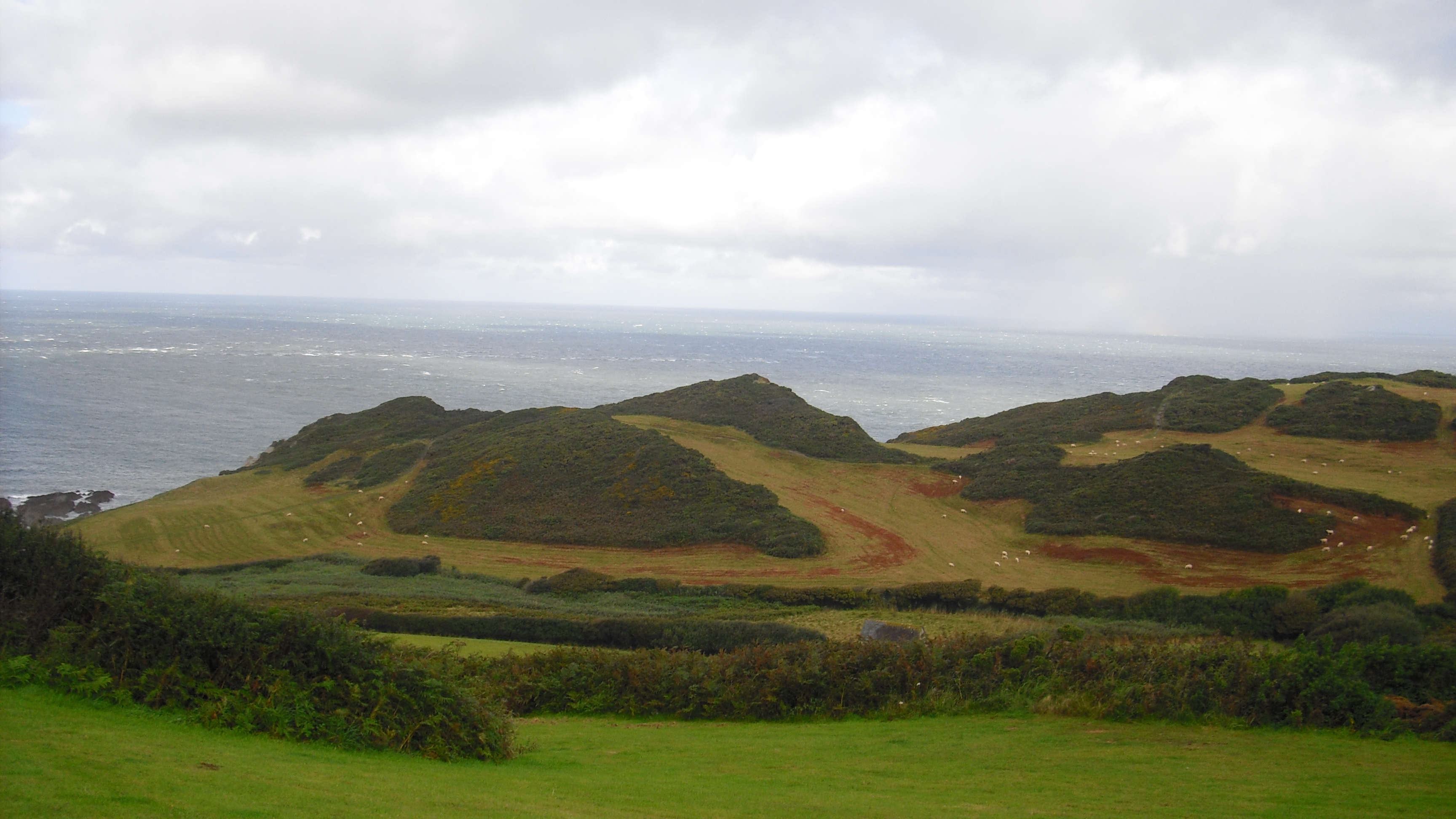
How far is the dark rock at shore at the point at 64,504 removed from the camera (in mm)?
38125

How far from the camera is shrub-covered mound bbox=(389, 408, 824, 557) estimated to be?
31.0 m

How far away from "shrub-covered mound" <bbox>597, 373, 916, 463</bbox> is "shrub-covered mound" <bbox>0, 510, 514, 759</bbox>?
30905 mm

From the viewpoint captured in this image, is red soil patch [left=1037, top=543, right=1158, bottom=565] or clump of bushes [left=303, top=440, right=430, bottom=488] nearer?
red soil patch [left=1037, top=543, right=1158, bottom=565]

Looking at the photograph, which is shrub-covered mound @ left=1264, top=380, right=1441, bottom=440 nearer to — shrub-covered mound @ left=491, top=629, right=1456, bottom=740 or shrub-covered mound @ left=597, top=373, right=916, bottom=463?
shrub-covered mound @ left=597, top=373, right=916, bottom=463

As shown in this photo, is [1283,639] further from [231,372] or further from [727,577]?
[231,372]

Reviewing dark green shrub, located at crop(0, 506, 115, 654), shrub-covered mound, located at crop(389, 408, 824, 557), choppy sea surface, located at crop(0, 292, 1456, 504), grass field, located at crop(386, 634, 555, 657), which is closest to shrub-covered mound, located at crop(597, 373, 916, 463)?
shrub-covered mound, located at crop(389, 408, 824, 557)

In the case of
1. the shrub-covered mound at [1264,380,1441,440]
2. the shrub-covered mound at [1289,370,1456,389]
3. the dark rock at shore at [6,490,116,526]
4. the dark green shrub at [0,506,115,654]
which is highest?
the shrub-covered mound at [1289,370,1456,389]

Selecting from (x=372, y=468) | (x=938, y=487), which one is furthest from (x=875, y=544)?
(x=372, y=468)

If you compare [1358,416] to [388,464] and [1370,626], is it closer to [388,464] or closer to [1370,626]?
[1370,626]

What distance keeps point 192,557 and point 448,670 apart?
22951mm

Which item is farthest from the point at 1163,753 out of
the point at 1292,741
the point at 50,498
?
the point at 50,498

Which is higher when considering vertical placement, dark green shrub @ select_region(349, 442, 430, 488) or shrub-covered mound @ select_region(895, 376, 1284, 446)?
shrub-covered mound @ select_region(895, 376, 1284, 446)

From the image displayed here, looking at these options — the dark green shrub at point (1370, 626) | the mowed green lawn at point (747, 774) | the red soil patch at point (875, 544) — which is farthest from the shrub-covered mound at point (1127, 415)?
the mowed green lawn at point (747, 774)

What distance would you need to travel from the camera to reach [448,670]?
11516 mm
